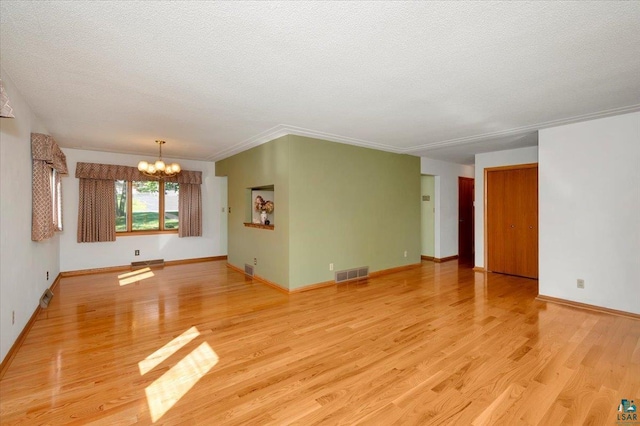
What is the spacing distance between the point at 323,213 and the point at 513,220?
3800mm

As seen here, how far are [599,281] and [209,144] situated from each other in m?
6.33

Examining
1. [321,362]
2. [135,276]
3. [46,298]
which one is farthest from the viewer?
[135,276]

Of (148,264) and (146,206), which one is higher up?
(146,206)

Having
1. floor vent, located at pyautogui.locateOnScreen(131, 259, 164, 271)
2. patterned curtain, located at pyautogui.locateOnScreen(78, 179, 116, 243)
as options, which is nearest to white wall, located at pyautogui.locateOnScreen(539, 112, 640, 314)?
floor vent, located at pyautogui.locateOnScreen(131, 259, 164, 271)

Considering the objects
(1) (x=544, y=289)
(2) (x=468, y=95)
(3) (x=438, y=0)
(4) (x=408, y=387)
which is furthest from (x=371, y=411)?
(1) (x=544, y=289)

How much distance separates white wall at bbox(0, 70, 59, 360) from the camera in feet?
8.63

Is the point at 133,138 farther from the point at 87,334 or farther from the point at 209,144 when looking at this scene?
the point at 87,334

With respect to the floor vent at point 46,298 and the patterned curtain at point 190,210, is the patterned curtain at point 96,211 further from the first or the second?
the floor vent at point 46,298

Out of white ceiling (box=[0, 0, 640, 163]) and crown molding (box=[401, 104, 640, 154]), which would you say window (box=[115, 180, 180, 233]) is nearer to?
white ceiling (box=[0, 0, 640, 163])

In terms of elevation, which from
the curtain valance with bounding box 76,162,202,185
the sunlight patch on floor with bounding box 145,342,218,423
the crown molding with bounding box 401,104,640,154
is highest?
the crown molding with bounding box 401,104,640,154

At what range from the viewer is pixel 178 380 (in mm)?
2375

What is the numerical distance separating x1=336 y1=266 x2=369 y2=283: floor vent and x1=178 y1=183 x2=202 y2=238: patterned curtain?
382cm

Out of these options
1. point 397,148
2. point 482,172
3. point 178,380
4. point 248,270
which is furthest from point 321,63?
point 482,172

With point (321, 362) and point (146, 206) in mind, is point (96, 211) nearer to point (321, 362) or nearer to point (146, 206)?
point (146, 206)
